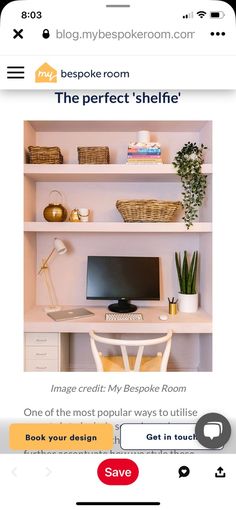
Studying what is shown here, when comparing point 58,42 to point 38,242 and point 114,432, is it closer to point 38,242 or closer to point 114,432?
point 114,432

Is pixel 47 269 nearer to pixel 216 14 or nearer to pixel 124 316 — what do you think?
pixel 124 316

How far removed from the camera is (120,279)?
1.48 meters

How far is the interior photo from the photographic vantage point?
1.27 metres

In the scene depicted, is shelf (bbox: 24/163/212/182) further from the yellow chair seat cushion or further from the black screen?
the yellow chair seat cushion

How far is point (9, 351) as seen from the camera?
1.73 feet

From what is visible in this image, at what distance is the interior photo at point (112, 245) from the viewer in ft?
4.16

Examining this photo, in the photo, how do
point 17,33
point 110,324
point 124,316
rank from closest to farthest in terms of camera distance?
point 17,33
point 110,324
point 124,316

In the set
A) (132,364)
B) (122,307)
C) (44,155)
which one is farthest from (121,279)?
(44,155)

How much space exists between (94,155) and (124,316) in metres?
0.71

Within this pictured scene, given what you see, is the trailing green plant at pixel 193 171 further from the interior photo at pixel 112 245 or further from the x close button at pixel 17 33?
the x close button at pixel 17 33

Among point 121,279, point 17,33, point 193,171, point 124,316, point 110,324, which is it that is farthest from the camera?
point 121,279

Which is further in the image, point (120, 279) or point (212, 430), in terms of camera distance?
point (120, 279)

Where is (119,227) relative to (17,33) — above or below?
below
